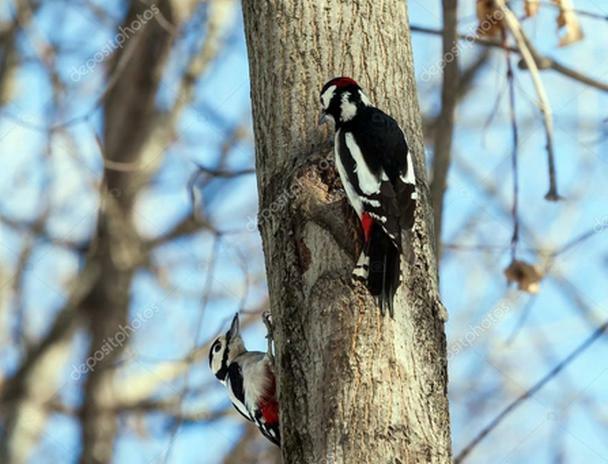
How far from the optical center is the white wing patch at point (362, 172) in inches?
108

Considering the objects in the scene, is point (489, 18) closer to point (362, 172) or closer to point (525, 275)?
point (525, 275)

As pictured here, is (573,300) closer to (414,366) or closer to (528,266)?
(528,266)

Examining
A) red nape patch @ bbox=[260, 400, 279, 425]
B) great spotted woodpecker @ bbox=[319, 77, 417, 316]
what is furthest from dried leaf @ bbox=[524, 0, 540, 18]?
red nape patch @ bbox=[260, 400, 279, 425]

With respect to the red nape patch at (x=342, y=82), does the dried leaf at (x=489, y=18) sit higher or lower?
higher

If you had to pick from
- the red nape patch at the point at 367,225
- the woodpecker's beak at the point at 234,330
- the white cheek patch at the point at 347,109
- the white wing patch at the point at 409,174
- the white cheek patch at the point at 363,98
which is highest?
the woodpecker's beak at the point at 234,330

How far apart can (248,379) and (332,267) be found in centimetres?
146

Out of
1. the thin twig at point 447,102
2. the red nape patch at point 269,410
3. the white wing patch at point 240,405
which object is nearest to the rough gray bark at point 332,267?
the thin twig at point 447,102

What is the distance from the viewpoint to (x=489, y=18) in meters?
4.21

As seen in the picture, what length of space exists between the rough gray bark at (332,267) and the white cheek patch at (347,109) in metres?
0.10

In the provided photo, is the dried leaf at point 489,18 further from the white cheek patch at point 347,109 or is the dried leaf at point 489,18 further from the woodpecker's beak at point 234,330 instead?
the woodpecker's beak at point 234,330

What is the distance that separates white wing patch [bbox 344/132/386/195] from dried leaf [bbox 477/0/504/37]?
154cm

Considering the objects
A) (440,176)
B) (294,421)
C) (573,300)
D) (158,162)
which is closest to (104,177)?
(158,162)

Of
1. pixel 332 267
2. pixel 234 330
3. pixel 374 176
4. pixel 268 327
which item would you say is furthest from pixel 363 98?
pixel 234 330

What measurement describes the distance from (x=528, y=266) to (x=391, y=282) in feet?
5.71
